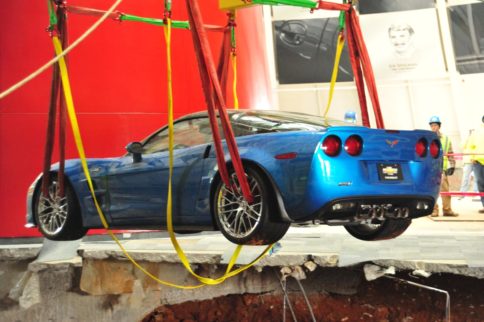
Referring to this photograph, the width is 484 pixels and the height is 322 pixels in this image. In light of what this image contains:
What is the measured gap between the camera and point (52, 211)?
2607 mm

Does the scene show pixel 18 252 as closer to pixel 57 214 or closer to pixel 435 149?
pixel 57 214

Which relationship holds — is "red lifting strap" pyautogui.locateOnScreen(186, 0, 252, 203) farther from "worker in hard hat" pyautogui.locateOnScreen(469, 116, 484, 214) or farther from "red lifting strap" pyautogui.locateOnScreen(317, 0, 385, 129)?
"worker in hard hat" pyautogui.locateOnScreen(469, 116, 484, 214)

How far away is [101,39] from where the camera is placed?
466 cm

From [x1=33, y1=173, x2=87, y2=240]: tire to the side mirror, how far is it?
0.43m

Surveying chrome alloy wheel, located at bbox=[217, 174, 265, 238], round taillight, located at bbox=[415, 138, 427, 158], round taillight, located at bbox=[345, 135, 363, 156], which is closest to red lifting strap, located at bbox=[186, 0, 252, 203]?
chrome alloy wheel, located at bbox=[217, 174, 265, 238]

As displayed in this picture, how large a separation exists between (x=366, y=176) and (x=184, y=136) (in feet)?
3.35

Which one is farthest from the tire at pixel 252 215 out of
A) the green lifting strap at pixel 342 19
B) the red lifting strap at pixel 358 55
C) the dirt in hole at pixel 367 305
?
the dirt in hole at pixel 367 305

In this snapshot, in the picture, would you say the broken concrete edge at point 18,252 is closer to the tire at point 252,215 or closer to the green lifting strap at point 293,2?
the tire at point 252,215

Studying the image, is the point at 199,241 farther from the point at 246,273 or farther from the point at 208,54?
the point at 208,54

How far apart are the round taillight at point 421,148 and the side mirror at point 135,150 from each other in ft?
4.02

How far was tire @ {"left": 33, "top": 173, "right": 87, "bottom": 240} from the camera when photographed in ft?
8.48

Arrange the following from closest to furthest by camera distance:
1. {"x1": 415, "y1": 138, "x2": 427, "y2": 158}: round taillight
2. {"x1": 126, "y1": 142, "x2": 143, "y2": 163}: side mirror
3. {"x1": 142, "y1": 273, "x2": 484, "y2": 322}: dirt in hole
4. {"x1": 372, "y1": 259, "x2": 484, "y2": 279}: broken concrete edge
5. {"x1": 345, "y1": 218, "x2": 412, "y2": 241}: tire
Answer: {"x1": 415, "y1": 138, "x2": 427, "y2": 158}: round taillight < {"x1": 345, "y1": 218, "x2": 412, "y2": 241}: tire < {"x1": 126, "y1": 142, "x2": 143, "y2": 163}: side mirror < {"x1": 372, "y1": 259, "x2": 484, "y2": 279}: broken concrete edge < {"x1": 142, "y1": 273, "x2": 484, "y2": 322}: dirt in hole

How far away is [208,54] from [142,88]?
10.8 feet

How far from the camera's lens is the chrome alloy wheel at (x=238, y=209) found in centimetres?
194
